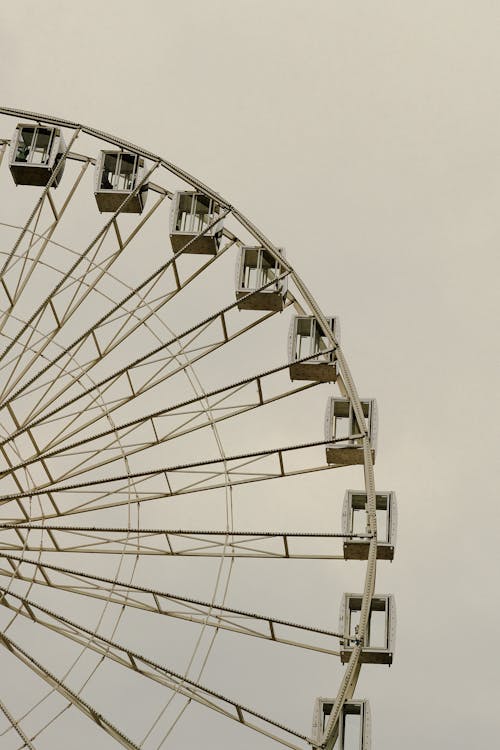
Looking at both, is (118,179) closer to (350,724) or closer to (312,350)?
(312,350)

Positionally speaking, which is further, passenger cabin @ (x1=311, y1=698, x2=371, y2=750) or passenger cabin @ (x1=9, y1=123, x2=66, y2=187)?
passenger cabin @ (x1=9, y1=123, x2=66, y2=187)

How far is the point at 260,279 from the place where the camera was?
33656 mm

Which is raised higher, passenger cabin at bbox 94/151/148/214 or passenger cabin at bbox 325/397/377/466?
passenger cabin at bbox 94/151/148/214

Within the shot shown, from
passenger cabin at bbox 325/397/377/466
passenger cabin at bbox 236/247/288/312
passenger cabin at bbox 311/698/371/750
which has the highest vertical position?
passenger cabin at bbox 236/247/288/312

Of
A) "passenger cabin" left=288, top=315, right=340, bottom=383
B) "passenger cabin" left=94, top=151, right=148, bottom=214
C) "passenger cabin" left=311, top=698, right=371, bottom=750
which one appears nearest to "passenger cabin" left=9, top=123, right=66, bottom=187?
"passenger cabin" left=94, top=151, right=148, bottom=214

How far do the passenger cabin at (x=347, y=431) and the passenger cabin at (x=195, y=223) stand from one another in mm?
4061

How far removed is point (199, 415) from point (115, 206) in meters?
4.74

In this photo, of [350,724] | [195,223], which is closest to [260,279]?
[195,223]

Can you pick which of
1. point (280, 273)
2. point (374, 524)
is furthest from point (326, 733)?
point (280, 273)

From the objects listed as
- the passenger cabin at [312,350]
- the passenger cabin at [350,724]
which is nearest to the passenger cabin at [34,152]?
the passenger cabin at [312,350]

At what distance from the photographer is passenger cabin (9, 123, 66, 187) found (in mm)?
34719

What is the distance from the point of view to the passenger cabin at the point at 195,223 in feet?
112

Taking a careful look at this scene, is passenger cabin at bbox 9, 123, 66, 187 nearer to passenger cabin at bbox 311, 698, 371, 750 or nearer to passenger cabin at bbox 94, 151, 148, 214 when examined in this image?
passenger cabin at bbox 94, 151, 148, 214

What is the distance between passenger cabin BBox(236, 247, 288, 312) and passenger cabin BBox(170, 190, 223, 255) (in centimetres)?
68
